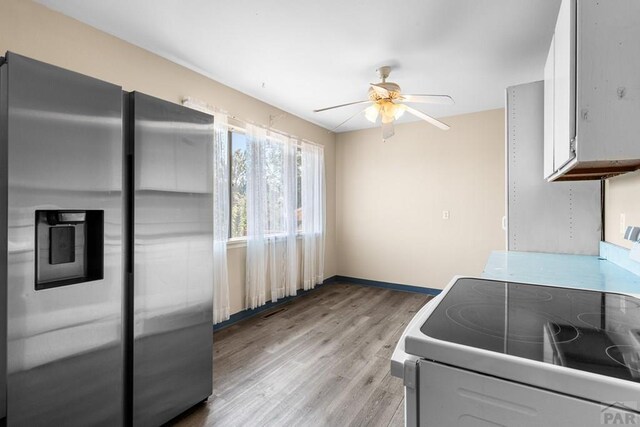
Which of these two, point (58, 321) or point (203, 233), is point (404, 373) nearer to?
point (58, 321)

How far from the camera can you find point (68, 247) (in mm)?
1396

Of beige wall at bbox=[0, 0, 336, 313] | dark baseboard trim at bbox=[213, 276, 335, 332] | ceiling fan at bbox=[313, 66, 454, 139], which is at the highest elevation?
beige wall at bbox=[0, 0, 336, 313]

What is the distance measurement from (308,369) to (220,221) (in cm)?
155

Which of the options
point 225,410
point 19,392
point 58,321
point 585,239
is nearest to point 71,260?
point 58,321

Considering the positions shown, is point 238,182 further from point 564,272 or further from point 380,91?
point 564,272

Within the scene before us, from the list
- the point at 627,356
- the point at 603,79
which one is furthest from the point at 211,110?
the point at 627,356

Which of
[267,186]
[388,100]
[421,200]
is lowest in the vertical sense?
[421,200]

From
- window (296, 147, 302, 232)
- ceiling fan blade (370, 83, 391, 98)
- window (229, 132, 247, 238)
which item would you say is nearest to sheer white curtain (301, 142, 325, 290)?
window (296, 147, 302, 232)

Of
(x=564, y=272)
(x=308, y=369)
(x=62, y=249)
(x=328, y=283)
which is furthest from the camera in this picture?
(x=328, y=283)

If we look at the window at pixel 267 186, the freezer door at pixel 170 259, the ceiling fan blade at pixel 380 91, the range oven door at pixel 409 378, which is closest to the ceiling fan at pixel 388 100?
the ceiling fan blade at pixel 380 91

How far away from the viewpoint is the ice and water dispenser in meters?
1.32

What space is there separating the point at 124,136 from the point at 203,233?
69cm

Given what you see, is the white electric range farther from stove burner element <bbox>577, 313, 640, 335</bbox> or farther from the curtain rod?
the curtain rod

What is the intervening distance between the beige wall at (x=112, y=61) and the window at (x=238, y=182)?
0.80 ft
